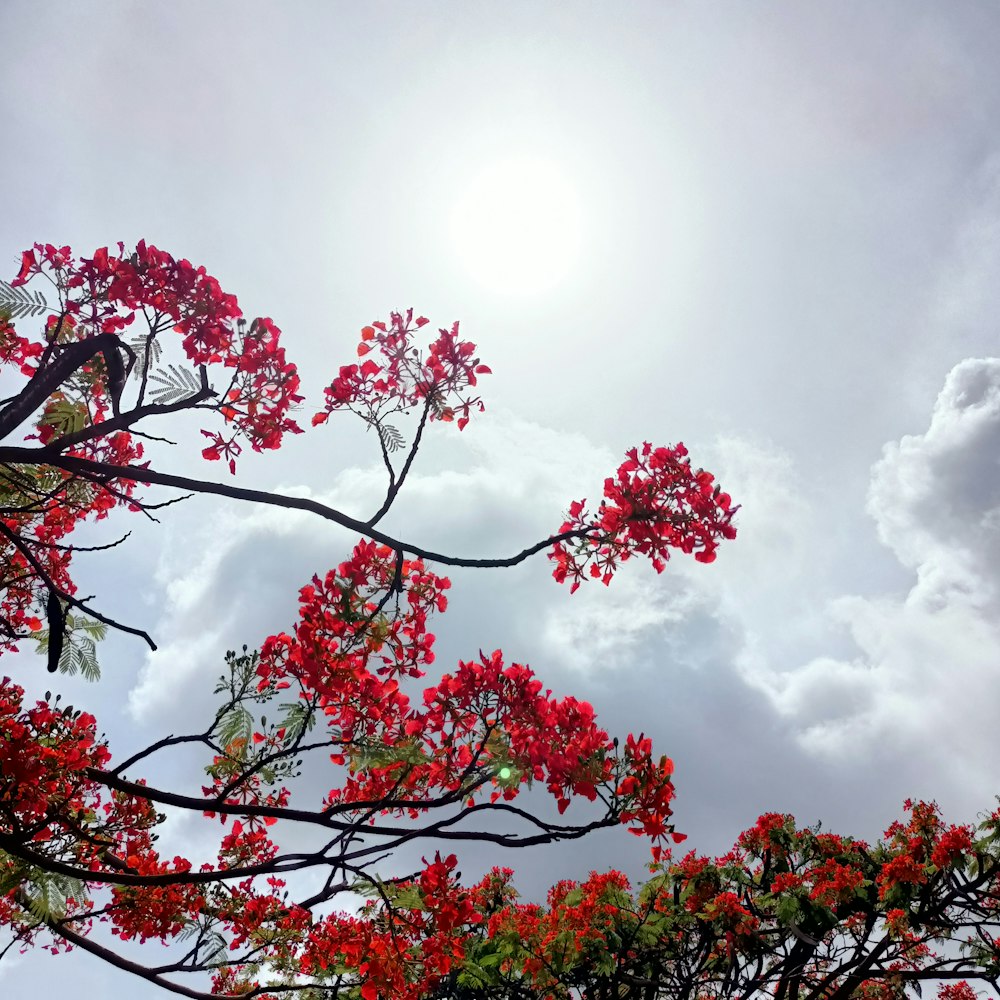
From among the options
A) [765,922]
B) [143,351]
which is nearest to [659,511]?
[143,351]

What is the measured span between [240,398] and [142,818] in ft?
11.9

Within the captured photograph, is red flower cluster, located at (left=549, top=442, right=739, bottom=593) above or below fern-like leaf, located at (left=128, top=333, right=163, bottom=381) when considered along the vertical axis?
below

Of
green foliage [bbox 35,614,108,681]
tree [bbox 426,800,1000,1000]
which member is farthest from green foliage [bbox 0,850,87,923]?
tree [bbox 426,800,1000,1000]

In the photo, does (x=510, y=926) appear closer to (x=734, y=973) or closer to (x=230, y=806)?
(x=734, y=973)

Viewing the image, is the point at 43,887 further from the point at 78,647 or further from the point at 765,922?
the point at 765,922

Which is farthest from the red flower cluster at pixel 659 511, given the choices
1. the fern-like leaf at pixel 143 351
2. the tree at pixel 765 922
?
the tree at pixel 765 922

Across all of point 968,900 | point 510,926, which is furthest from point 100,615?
point 968,900

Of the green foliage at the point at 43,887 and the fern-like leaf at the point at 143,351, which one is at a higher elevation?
the fern-like leaf at the point at 143,351

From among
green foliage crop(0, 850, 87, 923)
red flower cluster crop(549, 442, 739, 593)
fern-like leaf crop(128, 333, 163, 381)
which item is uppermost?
fern-like leaf crop(128, 333, 163, 381)

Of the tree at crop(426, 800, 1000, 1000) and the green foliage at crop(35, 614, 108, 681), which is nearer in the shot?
the green foliage at crop(35, 614, 108, 681)

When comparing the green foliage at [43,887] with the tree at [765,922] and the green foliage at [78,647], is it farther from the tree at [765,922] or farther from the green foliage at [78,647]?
the tree at [765,922]

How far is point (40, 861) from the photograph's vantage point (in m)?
3.42

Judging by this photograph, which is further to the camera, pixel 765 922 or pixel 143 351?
pixel 765 922

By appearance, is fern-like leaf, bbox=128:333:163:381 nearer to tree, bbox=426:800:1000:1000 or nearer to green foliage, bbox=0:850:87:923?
green foliage, bbox=0:850:87:923
